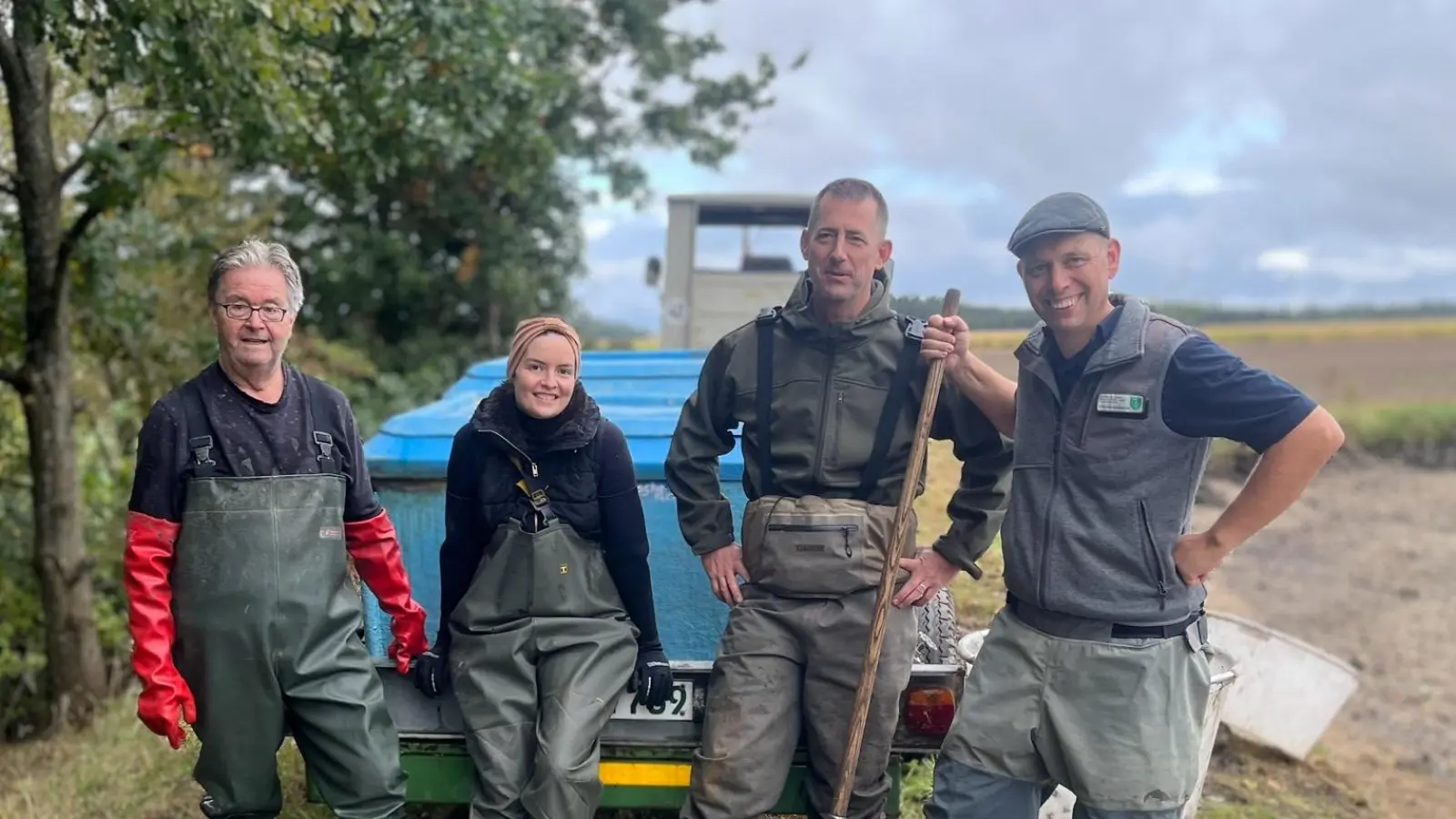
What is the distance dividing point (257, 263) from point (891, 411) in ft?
5.58

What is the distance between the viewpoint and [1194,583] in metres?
2.78

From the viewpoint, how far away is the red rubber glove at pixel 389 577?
3.10m

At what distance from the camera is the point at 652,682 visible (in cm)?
311

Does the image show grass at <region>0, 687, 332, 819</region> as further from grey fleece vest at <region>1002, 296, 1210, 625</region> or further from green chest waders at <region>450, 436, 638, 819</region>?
grey fleece vest at <region>1002, 296, 1210, 625</region>

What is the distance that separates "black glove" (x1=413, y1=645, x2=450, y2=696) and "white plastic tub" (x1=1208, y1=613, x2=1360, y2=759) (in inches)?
144

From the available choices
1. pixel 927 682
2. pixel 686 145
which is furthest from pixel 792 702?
pixel 686 145

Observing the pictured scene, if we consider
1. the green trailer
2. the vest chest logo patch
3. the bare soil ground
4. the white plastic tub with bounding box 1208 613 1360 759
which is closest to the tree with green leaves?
the green trailer

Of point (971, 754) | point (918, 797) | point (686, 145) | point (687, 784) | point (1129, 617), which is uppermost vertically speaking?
point (686, 145)

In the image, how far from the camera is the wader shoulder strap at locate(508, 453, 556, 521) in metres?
3.08

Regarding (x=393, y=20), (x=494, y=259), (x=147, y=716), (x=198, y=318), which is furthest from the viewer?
(x=494, y=259)

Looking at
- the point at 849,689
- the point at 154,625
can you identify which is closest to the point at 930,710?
the point at 849,689

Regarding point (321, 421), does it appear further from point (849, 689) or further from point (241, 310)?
point (849, 689)

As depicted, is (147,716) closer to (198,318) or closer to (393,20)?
(393,20)

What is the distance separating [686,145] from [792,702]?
12.3 m
